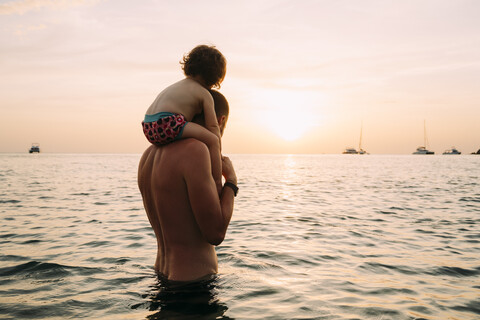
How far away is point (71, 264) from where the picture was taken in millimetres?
5195

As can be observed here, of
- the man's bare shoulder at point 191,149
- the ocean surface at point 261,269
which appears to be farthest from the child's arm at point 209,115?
the ocean surface at point 261,269

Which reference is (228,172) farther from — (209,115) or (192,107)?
(192,107)

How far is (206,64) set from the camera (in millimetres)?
3178

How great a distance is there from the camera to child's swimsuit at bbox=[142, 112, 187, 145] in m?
2.95

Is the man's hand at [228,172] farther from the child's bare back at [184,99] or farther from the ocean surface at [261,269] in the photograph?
the ocean surface at [261,269]

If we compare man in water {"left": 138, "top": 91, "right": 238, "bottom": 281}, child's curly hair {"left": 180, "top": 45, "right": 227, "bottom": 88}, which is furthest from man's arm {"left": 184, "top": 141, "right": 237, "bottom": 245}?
child's curly hair {"left": 180, "top": 45, "right": 227, "bottom": 88}

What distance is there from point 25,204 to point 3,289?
914cm

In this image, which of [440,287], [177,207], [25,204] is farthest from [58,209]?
[440,287]

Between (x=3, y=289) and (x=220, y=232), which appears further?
(x=3, y=289)

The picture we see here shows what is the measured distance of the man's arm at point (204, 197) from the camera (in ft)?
9.65

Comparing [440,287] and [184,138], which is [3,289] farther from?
[440,287]

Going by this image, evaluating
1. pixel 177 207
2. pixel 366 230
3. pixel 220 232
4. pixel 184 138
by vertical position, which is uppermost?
pixel 184 138

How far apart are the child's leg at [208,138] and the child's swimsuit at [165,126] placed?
5 cm

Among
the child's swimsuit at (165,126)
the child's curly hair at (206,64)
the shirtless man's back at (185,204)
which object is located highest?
the child's curly hair at (206,64)
